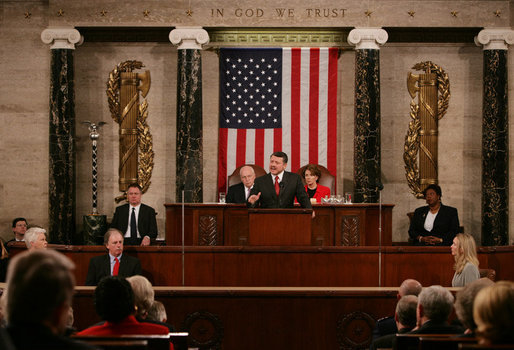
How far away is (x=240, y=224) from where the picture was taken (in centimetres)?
1100

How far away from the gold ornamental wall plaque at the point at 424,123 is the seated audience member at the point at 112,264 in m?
7.79

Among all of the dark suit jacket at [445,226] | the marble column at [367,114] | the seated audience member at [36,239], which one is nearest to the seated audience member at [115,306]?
the seated audience member at [36,239]

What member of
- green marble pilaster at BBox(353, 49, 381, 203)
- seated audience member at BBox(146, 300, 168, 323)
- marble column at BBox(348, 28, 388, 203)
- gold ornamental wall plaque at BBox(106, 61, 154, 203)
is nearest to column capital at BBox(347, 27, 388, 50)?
marble column at BBox(348, 28, 388, 203)

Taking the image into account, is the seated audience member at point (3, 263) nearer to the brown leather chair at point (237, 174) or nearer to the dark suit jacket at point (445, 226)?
the brown leather chair at point (237, 174)

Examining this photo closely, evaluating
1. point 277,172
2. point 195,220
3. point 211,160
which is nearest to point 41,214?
point 211,160

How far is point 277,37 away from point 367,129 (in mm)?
2880

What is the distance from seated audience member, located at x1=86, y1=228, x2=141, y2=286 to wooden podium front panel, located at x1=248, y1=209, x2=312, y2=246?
1.59 meters

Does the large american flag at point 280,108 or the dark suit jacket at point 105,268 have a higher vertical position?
the large american flag at point 280,108

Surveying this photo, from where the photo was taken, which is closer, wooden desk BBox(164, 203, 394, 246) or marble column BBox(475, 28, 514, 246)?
wooden desk BBox(164, 203, 394, 246)

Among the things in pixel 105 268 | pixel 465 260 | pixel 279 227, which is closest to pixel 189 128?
pixel 279 227

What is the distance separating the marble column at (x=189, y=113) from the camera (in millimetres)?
13578

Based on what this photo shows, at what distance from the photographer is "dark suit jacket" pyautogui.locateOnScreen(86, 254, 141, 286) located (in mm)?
8407

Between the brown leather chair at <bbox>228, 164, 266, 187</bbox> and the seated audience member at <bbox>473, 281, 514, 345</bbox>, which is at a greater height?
the brown leather chair at <bbox>228, 164, 266, 187</bbox>

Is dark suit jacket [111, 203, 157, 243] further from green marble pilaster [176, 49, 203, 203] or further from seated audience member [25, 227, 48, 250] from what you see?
seated audience member [25, 227, 48, 250]
